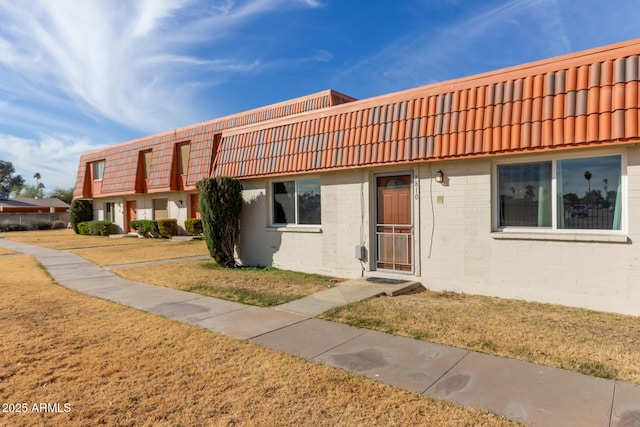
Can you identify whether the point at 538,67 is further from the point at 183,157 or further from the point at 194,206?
the point at 183,157

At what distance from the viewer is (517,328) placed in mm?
5418

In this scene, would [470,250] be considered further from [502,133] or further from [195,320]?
[195,320]

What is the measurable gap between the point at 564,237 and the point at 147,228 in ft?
78.1

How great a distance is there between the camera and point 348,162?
885cm

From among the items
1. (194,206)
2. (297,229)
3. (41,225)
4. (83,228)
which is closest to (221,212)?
(297,229)

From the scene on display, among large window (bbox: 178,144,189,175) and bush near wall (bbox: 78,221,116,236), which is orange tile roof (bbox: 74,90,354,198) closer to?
large window (bbox: 178,144,189,175)

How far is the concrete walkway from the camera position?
3.32 meters

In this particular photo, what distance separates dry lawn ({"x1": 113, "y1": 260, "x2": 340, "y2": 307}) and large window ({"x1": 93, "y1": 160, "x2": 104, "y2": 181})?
2231 centimetres

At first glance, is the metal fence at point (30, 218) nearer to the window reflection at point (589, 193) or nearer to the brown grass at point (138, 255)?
the brown grass at point (138, 255)

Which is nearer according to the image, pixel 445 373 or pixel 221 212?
pixel 445 373

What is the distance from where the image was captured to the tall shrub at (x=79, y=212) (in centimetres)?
3069

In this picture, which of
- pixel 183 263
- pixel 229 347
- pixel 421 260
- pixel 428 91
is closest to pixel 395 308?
pixel 421 260

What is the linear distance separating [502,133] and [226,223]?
306 inches

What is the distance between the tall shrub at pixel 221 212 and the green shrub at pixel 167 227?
13374 mm
